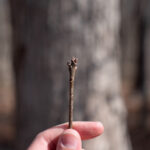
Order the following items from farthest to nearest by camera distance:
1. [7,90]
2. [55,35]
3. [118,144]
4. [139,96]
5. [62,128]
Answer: [7,90], [139,96], [118,144], [55,35], [62,128]

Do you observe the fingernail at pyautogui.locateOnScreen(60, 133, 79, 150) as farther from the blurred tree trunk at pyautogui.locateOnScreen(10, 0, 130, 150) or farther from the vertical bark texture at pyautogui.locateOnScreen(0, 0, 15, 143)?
the vertical bark texture at pyautogui.locateOnScreen(0, 0, 15, 143)

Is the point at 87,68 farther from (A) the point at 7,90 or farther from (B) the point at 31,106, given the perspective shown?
(A) the point at 7,90

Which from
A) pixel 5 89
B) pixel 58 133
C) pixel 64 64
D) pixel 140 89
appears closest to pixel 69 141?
pixel 58 133

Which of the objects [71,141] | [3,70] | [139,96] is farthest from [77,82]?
[3,70]

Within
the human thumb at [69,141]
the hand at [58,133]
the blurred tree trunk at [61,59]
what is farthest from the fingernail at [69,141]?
the blurred tree trunk at [61,59]

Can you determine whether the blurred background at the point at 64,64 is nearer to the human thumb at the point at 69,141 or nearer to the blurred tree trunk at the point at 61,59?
the blurred tree trunk at the point at 61,59

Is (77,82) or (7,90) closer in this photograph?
(77,82)

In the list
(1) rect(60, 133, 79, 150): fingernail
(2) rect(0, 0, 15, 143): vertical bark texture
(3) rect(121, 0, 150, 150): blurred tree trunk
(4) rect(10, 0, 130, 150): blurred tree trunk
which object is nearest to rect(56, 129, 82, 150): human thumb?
(1) rect(60, 133, 79, 150): fingernail
